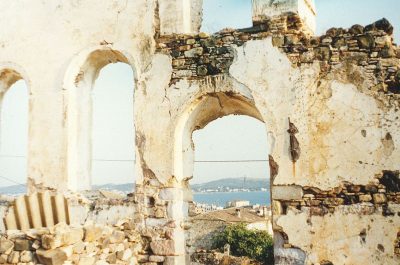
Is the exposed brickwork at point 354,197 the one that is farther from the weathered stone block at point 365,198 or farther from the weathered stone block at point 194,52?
the weathered stone block at point 194,52

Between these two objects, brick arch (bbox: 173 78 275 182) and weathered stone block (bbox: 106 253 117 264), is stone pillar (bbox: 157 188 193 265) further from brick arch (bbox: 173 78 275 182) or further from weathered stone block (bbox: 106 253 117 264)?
weathered stone block (bbox: 106 253 117 264)

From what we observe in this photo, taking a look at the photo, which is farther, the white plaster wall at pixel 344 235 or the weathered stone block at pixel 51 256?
the white plaster wall at pixel 344 235

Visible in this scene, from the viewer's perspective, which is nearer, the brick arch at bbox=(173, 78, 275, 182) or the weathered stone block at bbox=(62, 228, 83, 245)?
the weathered stone block at bbox=(62, 228, 83, 245)

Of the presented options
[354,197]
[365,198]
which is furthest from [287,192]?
[365,198]

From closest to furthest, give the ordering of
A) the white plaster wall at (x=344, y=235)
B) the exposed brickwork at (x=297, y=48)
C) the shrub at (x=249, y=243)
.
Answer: the white plaster wall at (x=344, y=235) < the exposed brickwork at (x=297, y=48) < the shrub at (x=249, y=243)

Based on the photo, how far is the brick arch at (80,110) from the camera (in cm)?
733

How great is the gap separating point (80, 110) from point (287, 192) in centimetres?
380

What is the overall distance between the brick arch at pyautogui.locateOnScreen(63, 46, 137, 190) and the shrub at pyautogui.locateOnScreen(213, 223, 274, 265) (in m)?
23.5

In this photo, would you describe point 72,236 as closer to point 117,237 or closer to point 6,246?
point 6,246

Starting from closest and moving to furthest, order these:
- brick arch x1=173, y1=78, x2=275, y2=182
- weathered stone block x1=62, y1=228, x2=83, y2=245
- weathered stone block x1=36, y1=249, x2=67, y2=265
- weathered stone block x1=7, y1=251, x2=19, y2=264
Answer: weathered stone block x1=36, y1=249, x2=67, y2=265, weathered stone block x1=7, y1=251, x2=19, y2=264, weathered stone block x1=62, y1=228, x2=83, y2=245, brick arch x1=173, y1=78, x2=275, y2=182

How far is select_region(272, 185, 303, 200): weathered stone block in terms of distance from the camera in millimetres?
5934

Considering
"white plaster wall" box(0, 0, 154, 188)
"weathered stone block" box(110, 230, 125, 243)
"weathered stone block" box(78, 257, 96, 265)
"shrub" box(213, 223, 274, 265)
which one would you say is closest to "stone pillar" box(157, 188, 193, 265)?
"weathered stone block" box(110, 230, 125, 243)

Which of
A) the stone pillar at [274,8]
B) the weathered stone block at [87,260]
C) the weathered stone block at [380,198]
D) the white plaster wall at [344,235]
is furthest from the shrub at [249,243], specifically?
the weathered stone block at [87,260]

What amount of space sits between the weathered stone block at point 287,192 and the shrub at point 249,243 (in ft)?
79.1
